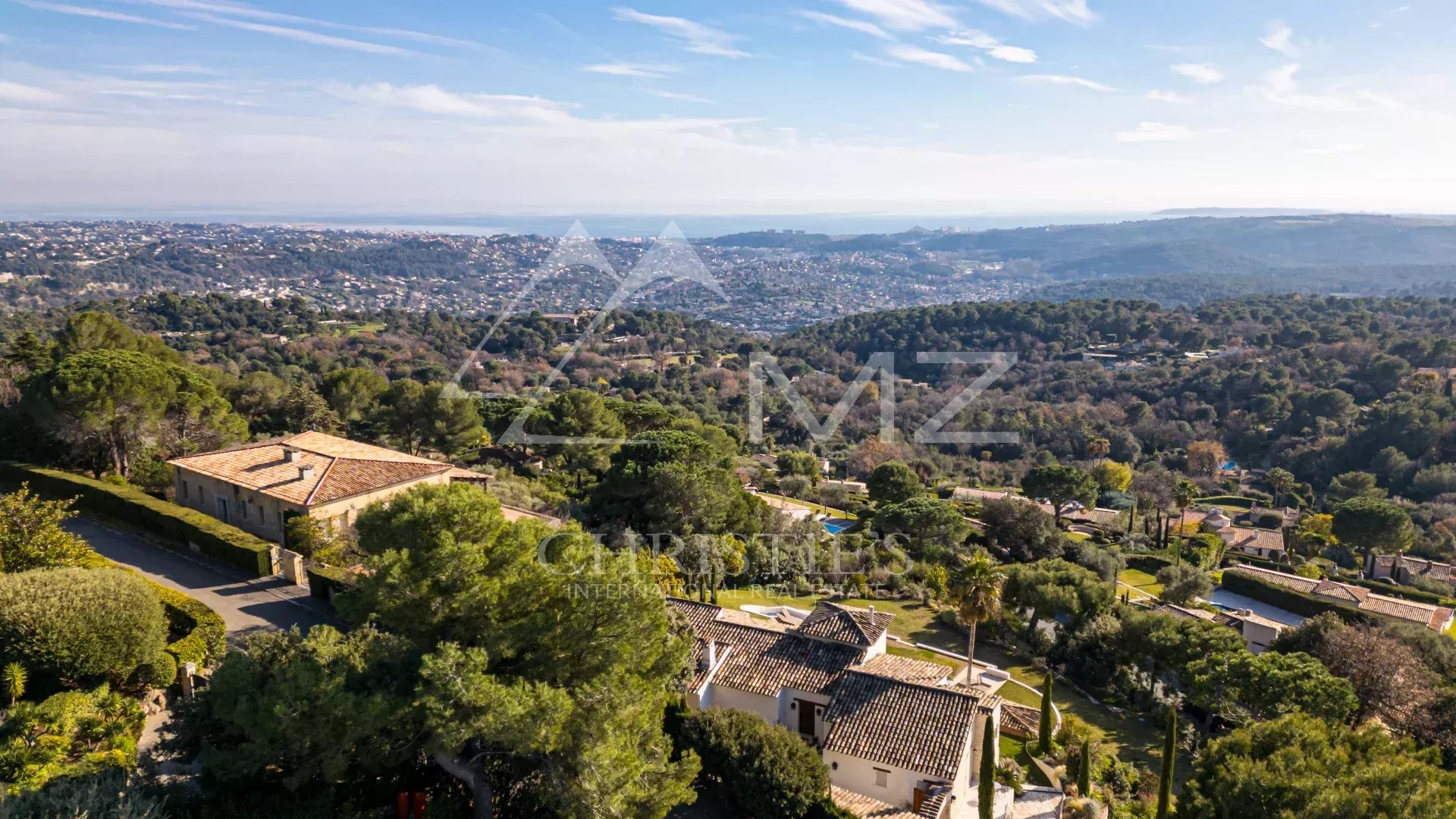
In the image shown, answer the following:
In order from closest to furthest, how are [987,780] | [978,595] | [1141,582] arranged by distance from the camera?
[987,780] < [978,595] < [1141,582]

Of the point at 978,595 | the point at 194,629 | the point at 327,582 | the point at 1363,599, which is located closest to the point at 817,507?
the point at 1363,599

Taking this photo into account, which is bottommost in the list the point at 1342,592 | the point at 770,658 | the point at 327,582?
the point at 1342,592

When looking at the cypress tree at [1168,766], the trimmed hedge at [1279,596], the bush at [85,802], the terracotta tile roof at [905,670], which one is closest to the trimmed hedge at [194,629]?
the bush at [85,802]

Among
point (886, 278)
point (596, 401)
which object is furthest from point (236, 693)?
point (886, 278)

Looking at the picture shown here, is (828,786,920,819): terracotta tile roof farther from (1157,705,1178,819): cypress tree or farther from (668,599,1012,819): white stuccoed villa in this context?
(1157,705,1178,819): cypress tree

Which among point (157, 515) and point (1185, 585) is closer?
point (157, 515)

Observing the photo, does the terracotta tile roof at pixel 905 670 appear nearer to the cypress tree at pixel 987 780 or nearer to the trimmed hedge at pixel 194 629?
the cypress tree at pixel 987 780

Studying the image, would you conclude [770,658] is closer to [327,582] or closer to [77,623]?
[327,582]
